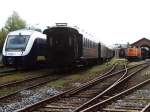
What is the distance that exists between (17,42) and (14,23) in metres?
65.1

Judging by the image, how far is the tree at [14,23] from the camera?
8865cm

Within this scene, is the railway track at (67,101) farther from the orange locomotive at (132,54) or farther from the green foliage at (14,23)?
the green foliage at (14,23)

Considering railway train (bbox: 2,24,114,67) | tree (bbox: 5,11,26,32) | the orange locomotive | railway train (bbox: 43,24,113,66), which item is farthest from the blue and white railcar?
tree (bbox: 5,11,26,32)

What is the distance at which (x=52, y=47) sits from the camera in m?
24.3

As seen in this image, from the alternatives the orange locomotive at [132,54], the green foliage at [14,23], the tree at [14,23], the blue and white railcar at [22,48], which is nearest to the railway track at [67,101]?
the blue and white railcar at [22,48]

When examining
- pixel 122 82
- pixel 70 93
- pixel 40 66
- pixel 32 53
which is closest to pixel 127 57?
pixel 40 66

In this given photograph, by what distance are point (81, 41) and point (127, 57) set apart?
3569cm

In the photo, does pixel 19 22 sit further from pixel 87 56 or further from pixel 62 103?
pixel 62 103

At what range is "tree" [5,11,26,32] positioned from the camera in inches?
3490

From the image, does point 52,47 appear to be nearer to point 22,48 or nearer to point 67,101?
point 22,48

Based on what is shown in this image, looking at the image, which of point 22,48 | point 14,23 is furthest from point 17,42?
point 14,23

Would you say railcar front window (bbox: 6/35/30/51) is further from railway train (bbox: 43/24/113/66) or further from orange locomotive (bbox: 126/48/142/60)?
orange locomotive (bbox: 126/48/142/60)

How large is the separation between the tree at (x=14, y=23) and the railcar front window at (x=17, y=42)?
6078cm

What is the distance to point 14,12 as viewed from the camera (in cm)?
10038
